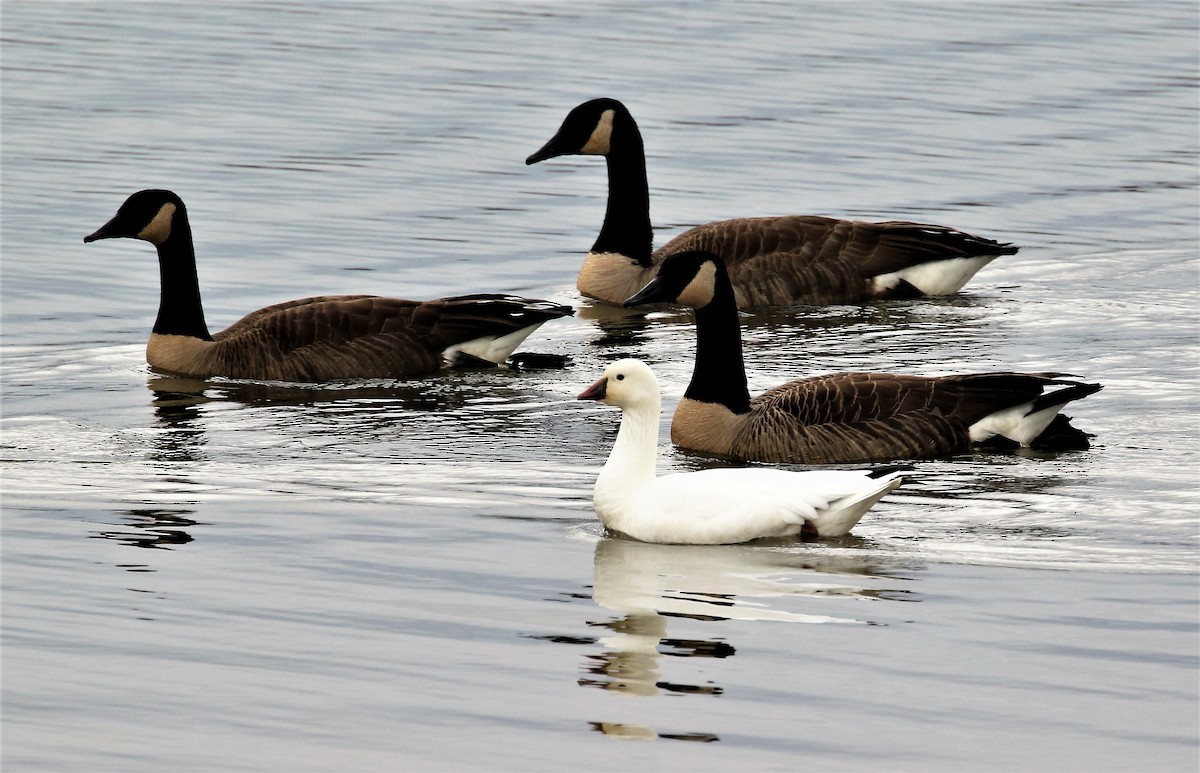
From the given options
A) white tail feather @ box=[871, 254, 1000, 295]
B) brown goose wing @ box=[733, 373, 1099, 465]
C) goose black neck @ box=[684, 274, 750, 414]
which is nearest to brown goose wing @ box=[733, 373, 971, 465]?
brown goose wing @ box=[733, 373, 1099, 465]

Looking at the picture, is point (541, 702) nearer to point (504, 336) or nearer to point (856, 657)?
point (856, 657)

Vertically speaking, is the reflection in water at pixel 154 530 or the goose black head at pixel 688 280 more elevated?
the goose black head at pixel 688 280

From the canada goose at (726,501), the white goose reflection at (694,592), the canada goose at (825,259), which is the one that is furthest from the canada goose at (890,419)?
the canada goose at (825,259)

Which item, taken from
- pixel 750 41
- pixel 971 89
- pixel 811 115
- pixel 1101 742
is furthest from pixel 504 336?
Result: pixel 750 41

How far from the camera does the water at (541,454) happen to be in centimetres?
788

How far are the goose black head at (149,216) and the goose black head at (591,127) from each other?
16.0 ft

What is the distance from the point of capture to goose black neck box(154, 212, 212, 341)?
1595cm

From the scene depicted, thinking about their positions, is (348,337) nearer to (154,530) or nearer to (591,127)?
(154,530)

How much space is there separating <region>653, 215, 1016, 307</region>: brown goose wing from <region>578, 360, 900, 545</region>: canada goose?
7545mm

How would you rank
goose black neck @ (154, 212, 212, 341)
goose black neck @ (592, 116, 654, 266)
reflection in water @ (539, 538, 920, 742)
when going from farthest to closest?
1. goose black neck @ (592, 116, 654, 266)
2. goose black neck @ (154, 212, 212, 341)
3. reflection in water @ (539, 538, 920, 742)

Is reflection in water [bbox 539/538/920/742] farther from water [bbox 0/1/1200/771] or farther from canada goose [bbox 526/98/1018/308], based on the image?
canada goose [bbox 526/98/1018/308]

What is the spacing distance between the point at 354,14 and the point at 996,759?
28.8 m

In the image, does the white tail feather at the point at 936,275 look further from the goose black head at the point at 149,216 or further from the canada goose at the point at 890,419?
the goose black head at the point at 149,216

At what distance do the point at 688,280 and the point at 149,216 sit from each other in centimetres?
534
